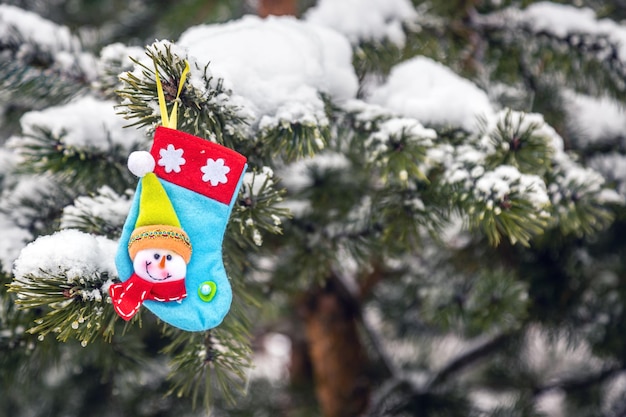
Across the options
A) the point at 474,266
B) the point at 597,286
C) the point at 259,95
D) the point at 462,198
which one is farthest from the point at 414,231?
the point at 597,286

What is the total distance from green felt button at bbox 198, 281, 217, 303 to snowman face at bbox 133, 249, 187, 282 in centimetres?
4

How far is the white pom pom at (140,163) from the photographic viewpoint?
68 cm

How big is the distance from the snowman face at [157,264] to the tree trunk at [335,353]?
0.99m

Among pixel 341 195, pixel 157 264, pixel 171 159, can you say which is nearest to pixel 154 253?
pixel 157 264

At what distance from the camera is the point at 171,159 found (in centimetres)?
71

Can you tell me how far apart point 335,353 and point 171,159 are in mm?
1068

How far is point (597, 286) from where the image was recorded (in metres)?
1.44

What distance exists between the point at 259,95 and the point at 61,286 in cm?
40

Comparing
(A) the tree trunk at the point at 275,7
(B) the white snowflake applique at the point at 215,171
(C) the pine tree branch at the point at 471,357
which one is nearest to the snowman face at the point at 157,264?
(B) the white snowflake applique at the point at 215,171

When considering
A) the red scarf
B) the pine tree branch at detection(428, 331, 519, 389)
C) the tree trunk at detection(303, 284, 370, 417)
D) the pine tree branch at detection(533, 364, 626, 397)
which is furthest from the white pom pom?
the pine tree branch at detection(533, 364, 626, 397)

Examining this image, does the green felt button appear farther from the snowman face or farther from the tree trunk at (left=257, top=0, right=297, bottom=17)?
the tree trunk at (left=257, top=0, right=297, bottom=17)

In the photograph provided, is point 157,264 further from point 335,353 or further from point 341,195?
point 335,353

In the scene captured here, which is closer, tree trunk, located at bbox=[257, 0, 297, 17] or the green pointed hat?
the green pointed hat

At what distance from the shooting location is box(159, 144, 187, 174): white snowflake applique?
70cm
